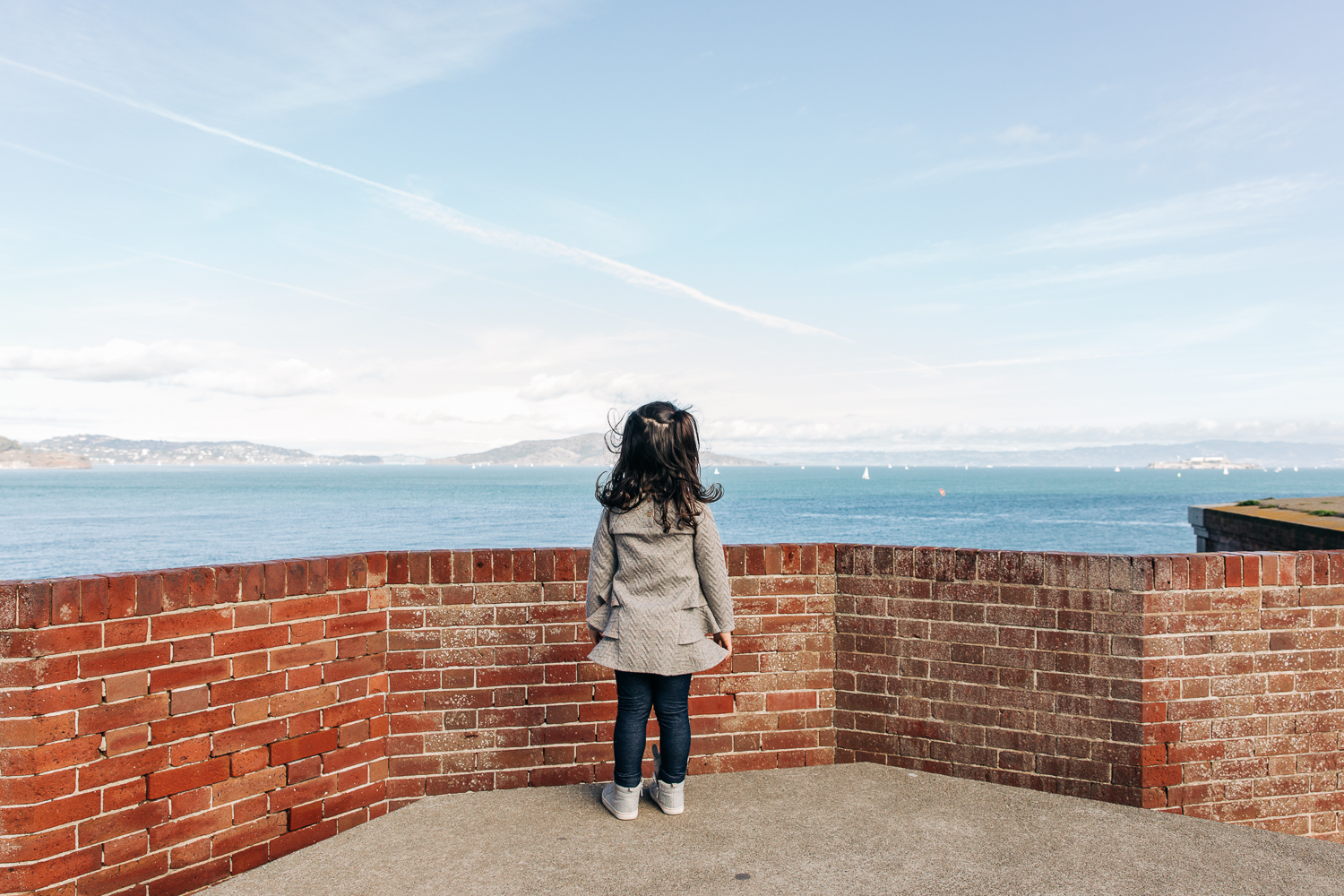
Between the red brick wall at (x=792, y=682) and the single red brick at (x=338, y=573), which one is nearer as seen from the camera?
the red brick wall at (x=792, y=682)

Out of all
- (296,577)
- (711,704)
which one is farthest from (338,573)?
(711,704)

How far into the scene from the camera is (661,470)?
3.59 m

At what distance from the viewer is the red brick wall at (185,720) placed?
2781 millimetres

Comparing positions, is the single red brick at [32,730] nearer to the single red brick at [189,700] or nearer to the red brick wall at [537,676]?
the single red brick at [189,700]

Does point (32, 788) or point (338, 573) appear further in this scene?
point (338, 573)

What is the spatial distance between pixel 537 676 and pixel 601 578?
782 mm

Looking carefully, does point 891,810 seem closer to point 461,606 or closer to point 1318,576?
point 461,606

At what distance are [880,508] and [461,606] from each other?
93569mm

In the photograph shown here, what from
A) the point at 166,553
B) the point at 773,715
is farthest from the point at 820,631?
the point at 166,553

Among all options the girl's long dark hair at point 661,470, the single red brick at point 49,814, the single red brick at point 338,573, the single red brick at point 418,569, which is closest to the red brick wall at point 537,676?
→ the single red brick at point 418,569

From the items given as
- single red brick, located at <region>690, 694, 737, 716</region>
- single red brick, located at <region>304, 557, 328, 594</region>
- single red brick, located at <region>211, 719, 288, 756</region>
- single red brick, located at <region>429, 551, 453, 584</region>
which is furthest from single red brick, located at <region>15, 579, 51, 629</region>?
single red brick, located at <region>690, 694, 737, 716</region>

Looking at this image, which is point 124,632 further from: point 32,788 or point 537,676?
point 537,676

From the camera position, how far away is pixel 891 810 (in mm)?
3943

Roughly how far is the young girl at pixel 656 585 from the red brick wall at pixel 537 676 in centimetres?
48
